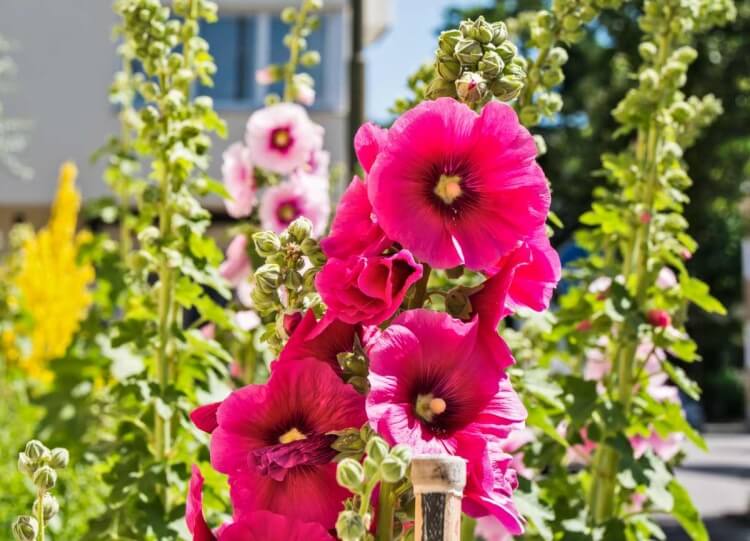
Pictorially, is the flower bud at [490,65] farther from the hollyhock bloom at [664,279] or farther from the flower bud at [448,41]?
the hollyhock bloom at [664,279]

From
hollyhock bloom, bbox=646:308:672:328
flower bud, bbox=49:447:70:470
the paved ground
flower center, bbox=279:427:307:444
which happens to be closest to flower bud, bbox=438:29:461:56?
flower center, bbox=279:427:307:444

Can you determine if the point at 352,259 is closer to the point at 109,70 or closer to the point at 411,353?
the point at 411,353

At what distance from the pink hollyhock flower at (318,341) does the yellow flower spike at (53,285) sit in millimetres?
8699

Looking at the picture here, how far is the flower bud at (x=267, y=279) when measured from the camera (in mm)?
1158

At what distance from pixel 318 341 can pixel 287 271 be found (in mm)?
69

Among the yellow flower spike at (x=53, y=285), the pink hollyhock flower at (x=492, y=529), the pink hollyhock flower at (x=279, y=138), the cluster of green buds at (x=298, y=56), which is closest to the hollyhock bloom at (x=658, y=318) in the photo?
the pink hollyhock flower at (x=492, y=529)

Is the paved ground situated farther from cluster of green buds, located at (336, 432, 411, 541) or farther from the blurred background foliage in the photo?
cluster of green buds, located at (336, 432, 411, 541)

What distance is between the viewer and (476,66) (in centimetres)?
119

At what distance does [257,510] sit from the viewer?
1.12 metres

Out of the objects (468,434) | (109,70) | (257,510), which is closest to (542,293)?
(468,434)

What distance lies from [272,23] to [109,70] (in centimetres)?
260

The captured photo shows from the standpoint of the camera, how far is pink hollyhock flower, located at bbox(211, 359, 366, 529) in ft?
3.69

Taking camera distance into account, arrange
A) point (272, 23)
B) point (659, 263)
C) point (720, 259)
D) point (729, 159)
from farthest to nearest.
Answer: point (720, 259) < point (272, 23) < point (729, 159) < point (659, 263)

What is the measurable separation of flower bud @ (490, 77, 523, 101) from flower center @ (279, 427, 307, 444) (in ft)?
1.16
